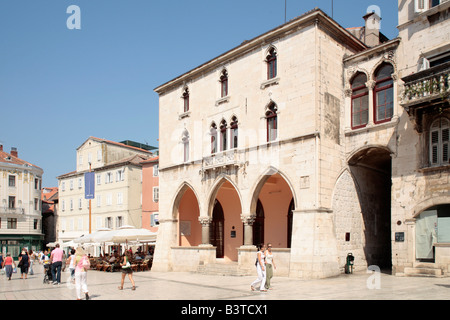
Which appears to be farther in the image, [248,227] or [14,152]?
[14,152]

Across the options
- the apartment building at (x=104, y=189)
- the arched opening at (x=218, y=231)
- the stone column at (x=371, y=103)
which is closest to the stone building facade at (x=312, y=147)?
the stone column at (x=371, y=103)

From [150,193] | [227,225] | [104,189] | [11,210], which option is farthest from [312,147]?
[11,210]

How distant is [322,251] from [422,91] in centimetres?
779

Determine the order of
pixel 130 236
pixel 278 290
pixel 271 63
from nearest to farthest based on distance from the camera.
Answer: pixel 278 290, pixel 271 63, pixel 130 236

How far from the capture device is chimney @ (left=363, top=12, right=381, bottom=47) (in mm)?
25859

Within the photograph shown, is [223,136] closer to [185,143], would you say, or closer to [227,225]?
[185,143]

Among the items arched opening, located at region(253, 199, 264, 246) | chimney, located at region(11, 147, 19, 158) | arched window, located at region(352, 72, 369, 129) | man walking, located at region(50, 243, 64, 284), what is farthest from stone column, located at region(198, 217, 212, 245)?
chimney, located at region(11, 147, 19, 158)

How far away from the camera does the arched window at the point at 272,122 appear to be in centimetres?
2308

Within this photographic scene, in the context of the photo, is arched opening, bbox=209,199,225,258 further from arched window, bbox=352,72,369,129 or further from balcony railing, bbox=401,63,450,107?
balcony railing, bbox=401,63,450,107

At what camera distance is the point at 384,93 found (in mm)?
20828

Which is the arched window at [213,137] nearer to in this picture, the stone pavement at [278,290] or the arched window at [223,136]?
the arched window at [223,136]

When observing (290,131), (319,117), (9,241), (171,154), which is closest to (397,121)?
(319,117)

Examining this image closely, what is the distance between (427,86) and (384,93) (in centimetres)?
299

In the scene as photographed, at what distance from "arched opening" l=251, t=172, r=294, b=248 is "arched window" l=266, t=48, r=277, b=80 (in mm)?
5737
